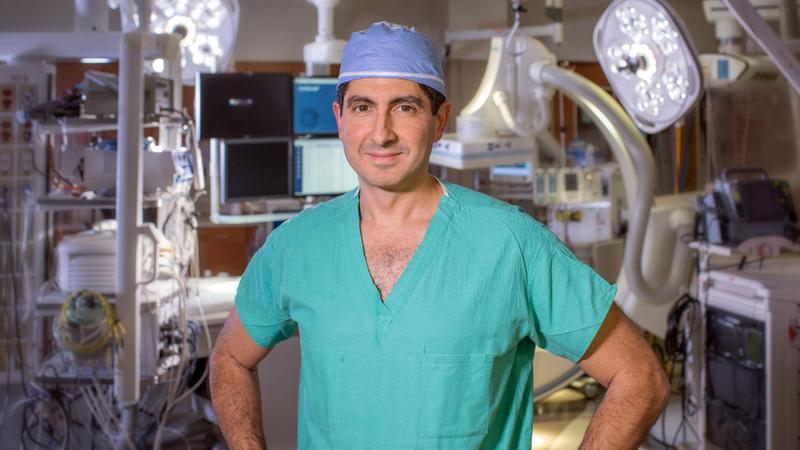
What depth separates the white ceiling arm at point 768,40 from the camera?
7.30 feet

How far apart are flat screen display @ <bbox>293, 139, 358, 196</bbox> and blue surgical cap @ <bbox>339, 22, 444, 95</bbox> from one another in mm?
3142

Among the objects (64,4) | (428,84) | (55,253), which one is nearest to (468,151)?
(55,253)

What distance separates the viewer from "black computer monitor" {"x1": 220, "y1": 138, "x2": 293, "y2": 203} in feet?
15.7

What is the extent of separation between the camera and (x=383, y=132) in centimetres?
170

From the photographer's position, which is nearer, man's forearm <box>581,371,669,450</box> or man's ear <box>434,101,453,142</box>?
man's forearm <box>581,371,669,450</box>

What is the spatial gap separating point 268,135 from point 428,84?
3.17 meters

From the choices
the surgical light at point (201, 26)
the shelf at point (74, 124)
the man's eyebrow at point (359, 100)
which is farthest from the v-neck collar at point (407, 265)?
the surgical light at point (201, 26)

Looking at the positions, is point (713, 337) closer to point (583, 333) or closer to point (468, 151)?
point (468, 151)

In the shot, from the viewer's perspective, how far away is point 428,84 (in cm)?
179

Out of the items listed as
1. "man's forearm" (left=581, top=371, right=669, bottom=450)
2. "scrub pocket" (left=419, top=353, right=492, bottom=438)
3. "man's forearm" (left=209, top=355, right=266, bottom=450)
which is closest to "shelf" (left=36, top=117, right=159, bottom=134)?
"man's forearm" (left=209, top=355, right=266, bottom=450)

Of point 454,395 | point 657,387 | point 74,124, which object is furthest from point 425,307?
point 74,124

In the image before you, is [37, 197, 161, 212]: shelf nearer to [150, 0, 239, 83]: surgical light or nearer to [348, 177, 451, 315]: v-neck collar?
[150, 0, 239, 83]: surgical light

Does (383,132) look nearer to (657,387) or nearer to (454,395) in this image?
(454,395)

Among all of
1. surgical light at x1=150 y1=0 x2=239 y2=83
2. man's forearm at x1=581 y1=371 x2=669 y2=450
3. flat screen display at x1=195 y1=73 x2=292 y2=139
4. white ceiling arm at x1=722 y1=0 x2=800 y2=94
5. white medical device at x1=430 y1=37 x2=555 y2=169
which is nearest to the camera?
man's forearm at x1=581 y1=371 x2=669 y2=450
